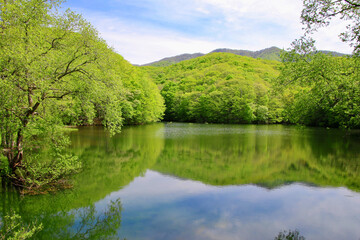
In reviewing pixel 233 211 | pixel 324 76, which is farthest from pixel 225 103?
pixel 233 211

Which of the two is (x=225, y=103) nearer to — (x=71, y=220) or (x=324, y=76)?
(x=324, y=76)

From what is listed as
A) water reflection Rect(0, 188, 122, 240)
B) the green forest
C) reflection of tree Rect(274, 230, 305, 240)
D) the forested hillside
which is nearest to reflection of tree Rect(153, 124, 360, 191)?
the forested hillside

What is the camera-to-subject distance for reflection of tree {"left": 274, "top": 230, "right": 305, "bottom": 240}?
8512 mm

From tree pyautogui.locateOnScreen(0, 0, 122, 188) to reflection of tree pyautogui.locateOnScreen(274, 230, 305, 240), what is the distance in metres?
8.59

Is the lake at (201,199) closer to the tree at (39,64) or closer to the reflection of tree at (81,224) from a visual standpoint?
the reflection of tree at (81,224)

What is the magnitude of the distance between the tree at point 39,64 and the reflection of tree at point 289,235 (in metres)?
8.59

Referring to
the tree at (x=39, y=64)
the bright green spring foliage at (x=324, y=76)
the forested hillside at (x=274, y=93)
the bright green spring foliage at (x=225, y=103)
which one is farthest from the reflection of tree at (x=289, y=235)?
the bright green spring foliage at (x=225, y=103)

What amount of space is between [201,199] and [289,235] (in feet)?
14.0

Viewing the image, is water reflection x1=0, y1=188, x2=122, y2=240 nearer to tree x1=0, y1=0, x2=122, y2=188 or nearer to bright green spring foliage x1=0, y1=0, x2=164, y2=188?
bright green spring foliage x1=0, y1=0, x2=164, y2=188

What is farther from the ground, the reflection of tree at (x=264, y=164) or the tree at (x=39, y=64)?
the tree at (x=39, y=64)

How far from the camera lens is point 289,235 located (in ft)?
28.6

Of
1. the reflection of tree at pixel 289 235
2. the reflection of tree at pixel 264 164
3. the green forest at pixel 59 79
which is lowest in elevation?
the reflection of tree at pixel 289 235

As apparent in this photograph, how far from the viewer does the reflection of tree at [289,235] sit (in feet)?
27.9

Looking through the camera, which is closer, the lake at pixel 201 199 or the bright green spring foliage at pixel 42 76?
the lake at pixel 201 199
